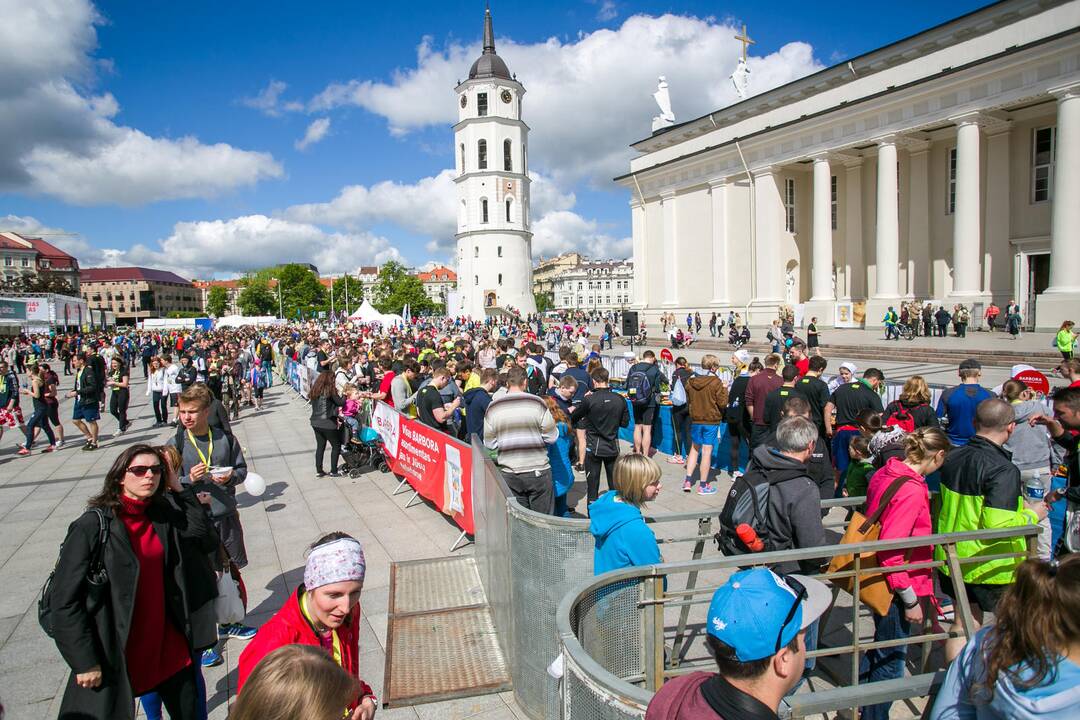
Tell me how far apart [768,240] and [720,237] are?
11.1 ft

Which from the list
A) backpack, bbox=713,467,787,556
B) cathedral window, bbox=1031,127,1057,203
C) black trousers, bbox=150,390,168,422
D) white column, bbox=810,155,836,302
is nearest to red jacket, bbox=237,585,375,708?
backpack, bbox=713,467,787,556

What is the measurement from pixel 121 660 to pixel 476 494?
332cm

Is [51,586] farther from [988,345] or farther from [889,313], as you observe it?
[889,313]

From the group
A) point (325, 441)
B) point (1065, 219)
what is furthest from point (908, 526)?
point (1065, 219)

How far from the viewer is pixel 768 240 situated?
35.3 m

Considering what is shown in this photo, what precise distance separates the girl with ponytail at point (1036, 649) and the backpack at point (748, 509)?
5.86 ft

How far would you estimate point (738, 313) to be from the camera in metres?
36.9

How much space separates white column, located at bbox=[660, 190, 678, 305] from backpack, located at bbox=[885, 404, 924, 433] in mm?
35963

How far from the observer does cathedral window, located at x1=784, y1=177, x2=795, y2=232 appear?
36.8 m

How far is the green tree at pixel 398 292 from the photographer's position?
105000 mm

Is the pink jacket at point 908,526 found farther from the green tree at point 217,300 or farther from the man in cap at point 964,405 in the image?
the green tree at point 217,300

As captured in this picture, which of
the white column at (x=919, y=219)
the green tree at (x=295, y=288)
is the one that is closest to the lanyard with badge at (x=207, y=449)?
the white column at (x=919, y=219)

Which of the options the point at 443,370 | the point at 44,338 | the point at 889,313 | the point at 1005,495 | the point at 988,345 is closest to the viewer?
the point at 1005,495

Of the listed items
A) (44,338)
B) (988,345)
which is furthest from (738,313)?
(44,338)
